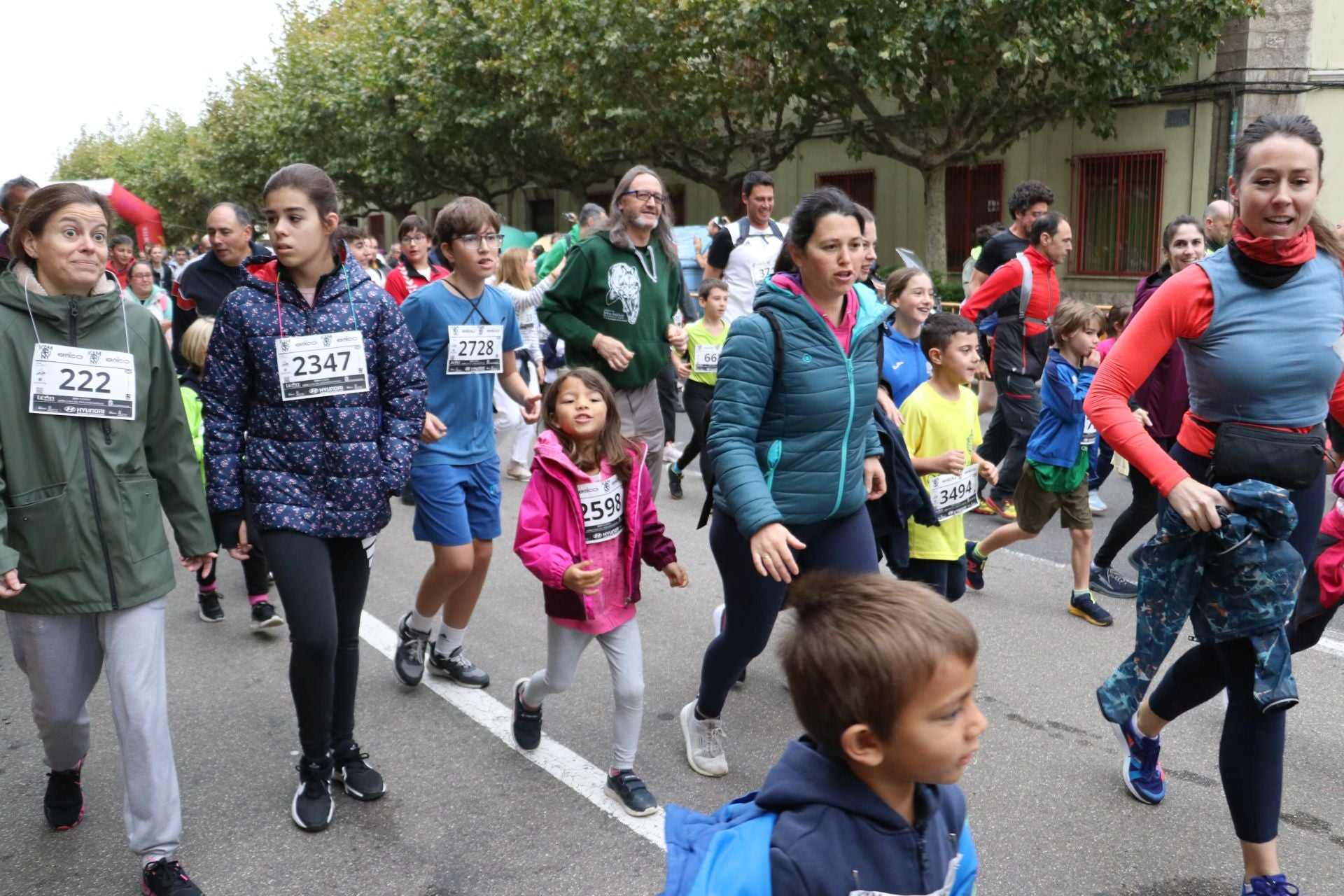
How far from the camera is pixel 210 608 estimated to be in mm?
5867

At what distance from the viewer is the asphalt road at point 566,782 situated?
11.1 ft

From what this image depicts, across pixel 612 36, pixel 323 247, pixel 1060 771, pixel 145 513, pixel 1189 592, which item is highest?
pixel 612 36

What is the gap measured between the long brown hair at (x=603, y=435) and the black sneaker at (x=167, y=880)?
1.62m

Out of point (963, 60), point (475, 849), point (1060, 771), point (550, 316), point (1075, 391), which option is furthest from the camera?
point (963, 60)

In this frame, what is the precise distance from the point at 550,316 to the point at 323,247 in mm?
1675

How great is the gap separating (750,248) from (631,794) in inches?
195

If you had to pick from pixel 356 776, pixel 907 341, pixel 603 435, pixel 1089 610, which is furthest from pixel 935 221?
pixel 356 776

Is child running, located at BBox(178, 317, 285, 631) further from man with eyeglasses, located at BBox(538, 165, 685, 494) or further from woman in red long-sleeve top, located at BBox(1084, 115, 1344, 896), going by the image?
woman in red long-sleeve top, located at BBox(1084, 115, 1344, 896)

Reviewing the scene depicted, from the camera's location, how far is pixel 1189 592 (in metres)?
3.19

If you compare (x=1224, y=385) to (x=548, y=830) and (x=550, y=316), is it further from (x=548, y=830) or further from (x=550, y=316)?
(x=550, y=316)

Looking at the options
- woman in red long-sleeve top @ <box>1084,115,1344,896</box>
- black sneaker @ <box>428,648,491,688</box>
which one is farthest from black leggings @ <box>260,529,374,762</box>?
woman in red long-sleeve top @ <box>1084,115,1344,896</box>

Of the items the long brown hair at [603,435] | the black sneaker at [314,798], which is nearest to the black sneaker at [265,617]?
the black sneaker at [314,798]

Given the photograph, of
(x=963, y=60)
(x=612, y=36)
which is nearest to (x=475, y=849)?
(x=963, y=60)

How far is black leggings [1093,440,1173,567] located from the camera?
5719mm
